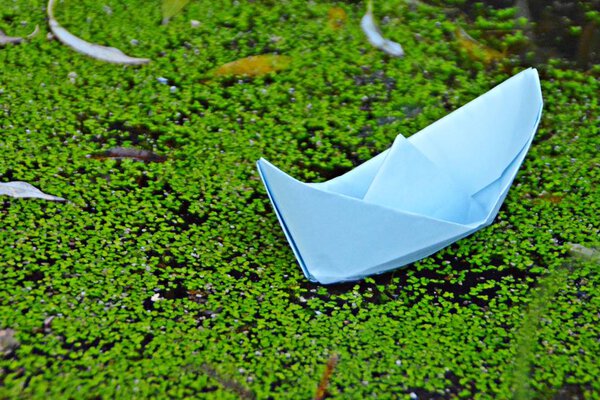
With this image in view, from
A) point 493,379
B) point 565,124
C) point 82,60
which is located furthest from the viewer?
point 82,60

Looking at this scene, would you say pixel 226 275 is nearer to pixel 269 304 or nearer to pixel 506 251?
pixel 269 304

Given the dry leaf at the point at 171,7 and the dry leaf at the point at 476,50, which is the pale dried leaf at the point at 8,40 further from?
the dry leaf at the point at 476,50

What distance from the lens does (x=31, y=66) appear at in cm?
333

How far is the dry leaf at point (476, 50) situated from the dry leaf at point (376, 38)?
0.89ft

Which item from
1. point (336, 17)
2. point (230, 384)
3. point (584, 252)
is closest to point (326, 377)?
point (230, 384)

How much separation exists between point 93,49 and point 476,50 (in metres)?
1.59

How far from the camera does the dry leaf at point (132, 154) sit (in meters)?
2.94

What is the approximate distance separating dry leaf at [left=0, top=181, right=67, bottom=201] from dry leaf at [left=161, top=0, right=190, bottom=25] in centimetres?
123

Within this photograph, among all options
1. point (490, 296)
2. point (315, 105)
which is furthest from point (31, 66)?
point (490, 296)

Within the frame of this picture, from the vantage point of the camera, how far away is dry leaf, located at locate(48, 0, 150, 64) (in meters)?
3.39

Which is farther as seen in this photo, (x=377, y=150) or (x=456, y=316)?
(x=377, y=150)

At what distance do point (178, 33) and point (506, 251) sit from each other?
5.72ft

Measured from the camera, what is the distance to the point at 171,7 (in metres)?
3.70

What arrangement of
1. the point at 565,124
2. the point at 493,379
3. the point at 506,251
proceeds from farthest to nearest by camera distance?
1. the point at 565,124
2. the point at 506,251
3. the point at 493,379
